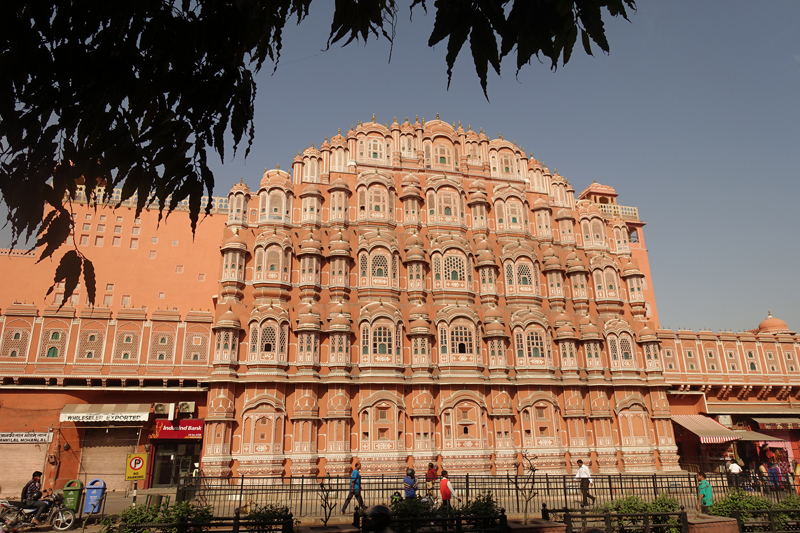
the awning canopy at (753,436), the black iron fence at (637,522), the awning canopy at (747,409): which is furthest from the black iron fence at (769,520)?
the awning canopy at (747,409)

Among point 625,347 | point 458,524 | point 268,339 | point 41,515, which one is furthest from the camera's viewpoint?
point 625,347

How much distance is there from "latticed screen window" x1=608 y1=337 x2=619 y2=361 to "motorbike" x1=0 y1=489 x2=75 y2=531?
25090 mm

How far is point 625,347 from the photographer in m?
30.5

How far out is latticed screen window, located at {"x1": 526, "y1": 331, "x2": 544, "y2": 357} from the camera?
28.8m

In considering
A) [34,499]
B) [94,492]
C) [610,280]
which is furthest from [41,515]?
[610,280]

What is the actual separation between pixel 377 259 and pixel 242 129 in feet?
84.1

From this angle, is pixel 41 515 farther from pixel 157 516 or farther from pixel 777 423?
pixel 777 423

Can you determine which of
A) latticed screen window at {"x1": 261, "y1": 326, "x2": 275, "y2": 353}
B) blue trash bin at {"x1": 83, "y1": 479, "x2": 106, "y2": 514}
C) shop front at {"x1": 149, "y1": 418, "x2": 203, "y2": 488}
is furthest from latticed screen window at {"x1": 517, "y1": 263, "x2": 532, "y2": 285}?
blue trash bin at {"x1": 83, "y1": 479, "x2": 106, "y2": 514}

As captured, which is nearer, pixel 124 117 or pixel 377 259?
pixel 124 117

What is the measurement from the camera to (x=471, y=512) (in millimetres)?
11195

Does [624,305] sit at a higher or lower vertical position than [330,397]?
higher

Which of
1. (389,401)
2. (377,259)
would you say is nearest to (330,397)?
(389,401)

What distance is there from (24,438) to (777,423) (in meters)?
37.6

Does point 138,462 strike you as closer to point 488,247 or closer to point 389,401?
point 389,401
